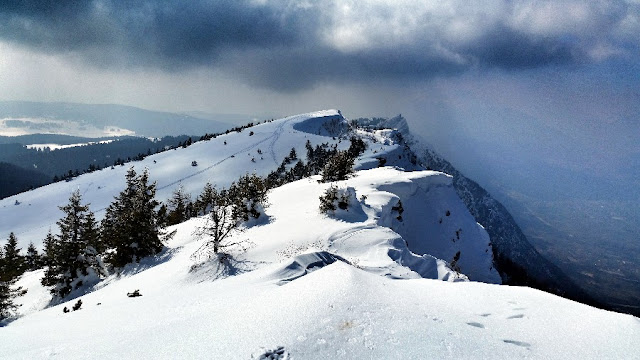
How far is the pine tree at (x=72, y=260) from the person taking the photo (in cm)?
2747

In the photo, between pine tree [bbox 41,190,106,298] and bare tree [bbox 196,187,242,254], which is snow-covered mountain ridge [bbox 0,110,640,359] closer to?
bare tree [bbox 196,187,242,254]

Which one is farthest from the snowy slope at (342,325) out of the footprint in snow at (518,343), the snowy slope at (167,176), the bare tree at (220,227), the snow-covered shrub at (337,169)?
the snowy slope at (167,176)

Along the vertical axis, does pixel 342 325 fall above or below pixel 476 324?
above

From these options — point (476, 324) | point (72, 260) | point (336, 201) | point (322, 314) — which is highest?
point (322, 314)

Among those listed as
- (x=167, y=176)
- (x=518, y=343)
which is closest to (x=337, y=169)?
(x=518, y=343)

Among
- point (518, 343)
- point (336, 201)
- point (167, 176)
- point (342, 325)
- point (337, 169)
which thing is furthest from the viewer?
point (167, 176)

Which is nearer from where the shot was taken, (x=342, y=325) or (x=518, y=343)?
(x=518, y=343)

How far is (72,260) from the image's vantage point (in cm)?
2792

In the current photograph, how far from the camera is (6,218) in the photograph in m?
104

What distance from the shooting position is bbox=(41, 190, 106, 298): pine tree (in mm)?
27469

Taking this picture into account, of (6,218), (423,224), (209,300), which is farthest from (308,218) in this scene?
(6,218)

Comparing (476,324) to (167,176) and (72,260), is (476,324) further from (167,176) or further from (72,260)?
(167,176)

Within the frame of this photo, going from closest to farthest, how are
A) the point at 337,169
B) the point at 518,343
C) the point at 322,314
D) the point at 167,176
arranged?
the point at 518,343, the point at 322,314, the point at 337,169, the point at 167,176

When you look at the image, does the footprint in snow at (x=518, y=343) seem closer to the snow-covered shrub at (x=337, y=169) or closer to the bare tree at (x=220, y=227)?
the bare tree at (x=220, y=227)
